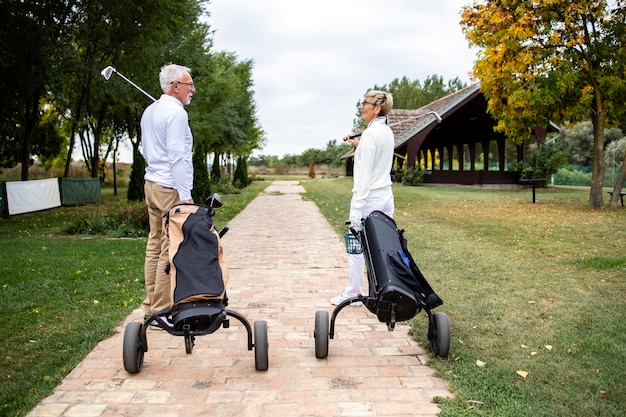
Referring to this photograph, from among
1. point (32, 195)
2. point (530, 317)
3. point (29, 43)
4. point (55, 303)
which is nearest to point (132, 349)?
point (55, 303)

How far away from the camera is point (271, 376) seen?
3514 millimetres

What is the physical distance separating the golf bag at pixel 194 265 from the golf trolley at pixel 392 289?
2.92 ft

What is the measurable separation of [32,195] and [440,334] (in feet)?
52.5

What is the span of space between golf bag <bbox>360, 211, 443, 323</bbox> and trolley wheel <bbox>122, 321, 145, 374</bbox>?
1626 mm

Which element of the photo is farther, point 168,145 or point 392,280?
point 168,145

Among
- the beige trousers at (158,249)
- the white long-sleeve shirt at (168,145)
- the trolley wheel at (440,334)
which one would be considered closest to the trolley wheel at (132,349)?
the beige trousers at (158,249)

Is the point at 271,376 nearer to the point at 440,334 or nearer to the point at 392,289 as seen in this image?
the point at 392,289

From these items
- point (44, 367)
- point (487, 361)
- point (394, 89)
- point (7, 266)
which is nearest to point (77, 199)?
point (7, 266)

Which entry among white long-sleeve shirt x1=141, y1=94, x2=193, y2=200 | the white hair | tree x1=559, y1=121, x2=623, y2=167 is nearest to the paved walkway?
white long-sleeve shirt x1=141, y1=94, x2=193, y2=200

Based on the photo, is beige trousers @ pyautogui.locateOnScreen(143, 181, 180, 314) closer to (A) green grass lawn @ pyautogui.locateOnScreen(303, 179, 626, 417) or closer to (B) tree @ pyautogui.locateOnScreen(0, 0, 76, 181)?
(A) green grass lawn @ pyautogui.locateOnScreen(303, 179, 626, 417)

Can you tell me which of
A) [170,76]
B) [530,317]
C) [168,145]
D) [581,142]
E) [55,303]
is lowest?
[530,317]

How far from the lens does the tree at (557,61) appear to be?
47.9ft

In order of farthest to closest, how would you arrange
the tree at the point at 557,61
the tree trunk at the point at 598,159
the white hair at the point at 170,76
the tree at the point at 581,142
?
the tree at the point at 581,142
the tree trunk at the point at 598,159
the tree at the point at 557,61
the white hair at the point at 170,76

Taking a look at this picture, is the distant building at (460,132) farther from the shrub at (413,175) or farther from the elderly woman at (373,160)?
the elderly woman at (373,160)
